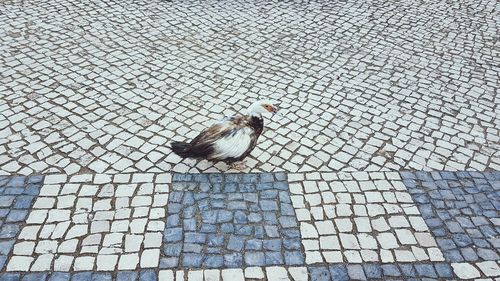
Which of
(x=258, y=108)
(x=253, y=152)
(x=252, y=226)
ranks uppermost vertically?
(x=258, y=108)

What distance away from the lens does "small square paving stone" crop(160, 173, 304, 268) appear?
4785mm

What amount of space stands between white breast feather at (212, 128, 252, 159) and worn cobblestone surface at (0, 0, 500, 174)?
49cm

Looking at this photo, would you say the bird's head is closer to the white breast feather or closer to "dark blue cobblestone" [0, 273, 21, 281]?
the white breast feather

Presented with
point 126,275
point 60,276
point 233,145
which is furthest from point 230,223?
point 60,276

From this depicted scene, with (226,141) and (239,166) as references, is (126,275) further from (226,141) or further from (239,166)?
(239,166)

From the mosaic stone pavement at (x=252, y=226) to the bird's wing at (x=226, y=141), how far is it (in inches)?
17.2

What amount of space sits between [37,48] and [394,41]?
769 centimetres

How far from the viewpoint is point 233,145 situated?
5.60m

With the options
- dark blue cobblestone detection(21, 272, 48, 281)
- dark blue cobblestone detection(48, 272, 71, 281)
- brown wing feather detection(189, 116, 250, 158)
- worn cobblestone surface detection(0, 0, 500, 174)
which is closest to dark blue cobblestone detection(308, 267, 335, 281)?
worn cobblestone surface detection(0, 0, 500, 174)

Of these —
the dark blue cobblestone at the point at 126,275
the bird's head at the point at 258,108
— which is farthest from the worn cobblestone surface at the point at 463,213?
the dark blue cobblestone at the point at 126,275

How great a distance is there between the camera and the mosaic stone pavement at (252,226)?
184 inches

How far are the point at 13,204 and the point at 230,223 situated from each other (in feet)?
8.92

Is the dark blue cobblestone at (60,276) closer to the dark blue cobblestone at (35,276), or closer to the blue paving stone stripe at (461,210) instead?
the dark blue cobblestone at (35,276)

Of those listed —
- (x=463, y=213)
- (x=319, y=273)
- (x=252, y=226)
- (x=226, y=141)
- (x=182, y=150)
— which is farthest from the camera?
(x=182, y=150)
